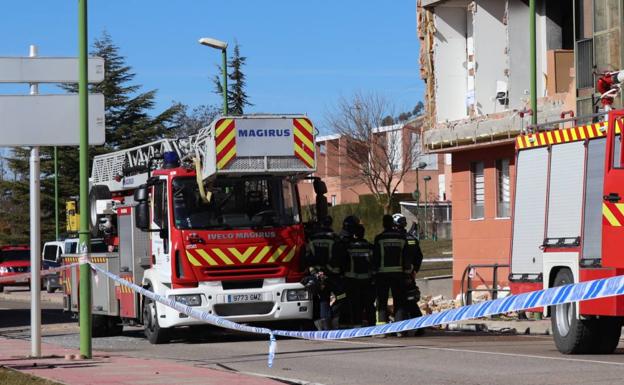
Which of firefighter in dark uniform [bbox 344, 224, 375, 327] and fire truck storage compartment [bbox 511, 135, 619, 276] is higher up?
fire truck storage compartment [bbox 511, 135, 619, 276]

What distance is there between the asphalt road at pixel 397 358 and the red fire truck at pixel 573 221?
A: 435 millimetres

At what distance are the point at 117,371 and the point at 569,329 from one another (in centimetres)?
525

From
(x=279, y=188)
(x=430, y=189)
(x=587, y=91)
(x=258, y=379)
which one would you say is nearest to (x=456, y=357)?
(x=258, y=379)

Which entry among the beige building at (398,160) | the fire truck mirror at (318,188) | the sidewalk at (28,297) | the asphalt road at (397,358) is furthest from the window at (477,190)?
the beige building at (398,160)

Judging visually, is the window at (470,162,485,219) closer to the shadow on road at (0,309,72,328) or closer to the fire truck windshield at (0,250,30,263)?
the shadow on road at (0,309,72,328)

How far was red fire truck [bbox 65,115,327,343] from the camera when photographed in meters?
18.0

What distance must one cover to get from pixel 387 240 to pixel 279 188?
6.17 feet

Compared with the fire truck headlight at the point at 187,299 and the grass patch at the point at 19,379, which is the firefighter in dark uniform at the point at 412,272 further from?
the grass patch at the point at 19,379

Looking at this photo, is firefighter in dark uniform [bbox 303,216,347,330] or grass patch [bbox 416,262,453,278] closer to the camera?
firefighter in dark uniform [bbox 303,216,347,330]

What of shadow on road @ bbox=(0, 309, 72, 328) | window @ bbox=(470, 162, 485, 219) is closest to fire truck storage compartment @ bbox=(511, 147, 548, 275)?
shadow on road @ bbox=(0, 309, 72, 328)

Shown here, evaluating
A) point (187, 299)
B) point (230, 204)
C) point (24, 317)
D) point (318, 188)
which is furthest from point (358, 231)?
point (24, 317)

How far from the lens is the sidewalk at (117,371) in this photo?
1212 cm

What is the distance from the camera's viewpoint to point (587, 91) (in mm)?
29875

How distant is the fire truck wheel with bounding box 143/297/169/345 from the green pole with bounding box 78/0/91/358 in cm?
371
